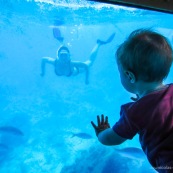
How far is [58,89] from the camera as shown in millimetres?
1854

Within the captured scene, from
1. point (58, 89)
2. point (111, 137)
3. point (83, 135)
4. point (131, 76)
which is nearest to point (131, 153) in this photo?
point (83, 135)

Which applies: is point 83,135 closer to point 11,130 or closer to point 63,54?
point 11,130

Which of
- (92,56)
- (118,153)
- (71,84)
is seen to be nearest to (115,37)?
(92,56)

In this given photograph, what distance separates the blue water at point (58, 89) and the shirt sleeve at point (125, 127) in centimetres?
67

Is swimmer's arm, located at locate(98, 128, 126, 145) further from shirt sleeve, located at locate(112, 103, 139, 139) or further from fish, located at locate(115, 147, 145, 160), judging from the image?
fish, located at locate(115, 147, 145, 160)

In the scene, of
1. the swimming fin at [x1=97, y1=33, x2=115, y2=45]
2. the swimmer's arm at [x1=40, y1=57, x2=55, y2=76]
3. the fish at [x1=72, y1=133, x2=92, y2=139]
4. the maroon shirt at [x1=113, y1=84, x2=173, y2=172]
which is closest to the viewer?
the maroon shirt at [x1=113, y1=84, x2=173, y2=172]

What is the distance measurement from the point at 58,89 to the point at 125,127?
1117mm

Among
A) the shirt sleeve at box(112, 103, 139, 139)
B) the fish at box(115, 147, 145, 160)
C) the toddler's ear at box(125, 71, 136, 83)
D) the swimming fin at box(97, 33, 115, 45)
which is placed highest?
the toddler's ear at box(125, 71, 136, 83)

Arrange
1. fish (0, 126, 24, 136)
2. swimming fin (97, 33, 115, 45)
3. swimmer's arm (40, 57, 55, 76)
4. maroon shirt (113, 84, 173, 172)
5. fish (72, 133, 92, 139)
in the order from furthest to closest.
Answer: swimming fin (97, 33, 115, 45) → swimmer's arm (40, 57, 55, 76) → fish (72, 133, 92, 139) → fish (0, 126, 24, 136) → maroon shirt (113, 84, 173, 172)

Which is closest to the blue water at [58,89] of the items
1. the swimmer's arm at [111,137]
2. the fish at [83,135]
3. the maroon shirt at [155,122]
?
the fish at [83,135]

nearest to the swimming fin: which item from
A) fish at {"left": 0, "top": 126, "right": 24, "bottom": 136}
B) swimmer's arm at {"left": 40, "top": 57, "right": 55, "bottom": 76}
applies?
swimmer's arm at {"left": 40, "top": 57, "right": 55, "bottom": 76}

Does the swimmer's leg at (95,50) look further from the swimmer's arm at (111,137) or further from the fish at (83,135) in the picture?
the swimmer's arm at (111,137)

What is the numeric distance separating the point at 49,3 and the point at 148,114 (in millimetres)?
989

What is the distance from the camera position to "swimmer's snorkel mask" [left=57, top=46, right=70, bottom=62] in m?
1.72
